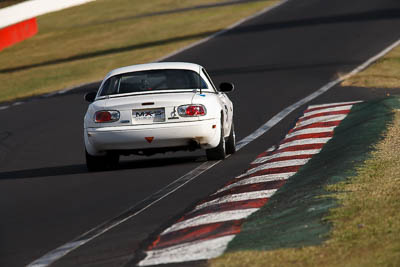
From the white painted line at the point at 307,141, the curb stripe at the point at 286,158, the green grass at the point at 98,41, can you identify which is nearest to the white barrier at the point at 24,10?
the green grass at the point at 98,41

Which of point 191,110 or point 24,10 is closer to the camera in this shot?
point 191,110

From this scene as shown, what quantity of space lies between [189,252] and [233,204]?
2.08 metres

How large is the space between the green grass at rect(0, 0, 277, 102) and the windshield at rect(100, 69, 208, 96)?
1416cm

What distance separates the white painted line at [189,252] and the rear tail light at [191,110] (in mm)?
5033

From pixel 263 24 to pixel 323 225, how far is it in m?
32.0

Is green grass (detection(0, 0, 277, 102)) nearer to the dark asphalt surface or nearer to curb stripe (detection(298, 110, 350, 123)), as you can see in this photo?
the dark asphalt surface

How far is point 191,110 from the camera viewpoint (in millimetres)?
12398

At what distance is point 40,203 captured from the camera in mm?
10555

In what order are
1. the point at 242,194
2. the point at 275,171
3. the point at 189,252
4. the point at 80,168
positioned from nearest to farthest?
the point at 189,252 → the point at 242,194 → the point at 275,171 → the point at 80,168

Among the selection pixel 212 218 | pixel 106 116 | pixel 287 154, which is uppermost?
pixel 212 218

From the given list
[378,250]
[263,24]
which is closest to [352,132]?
[378,250]

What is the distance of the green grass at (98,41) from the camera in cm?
3091

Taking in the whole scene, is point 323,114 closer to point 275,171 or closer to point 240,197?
point 275,171

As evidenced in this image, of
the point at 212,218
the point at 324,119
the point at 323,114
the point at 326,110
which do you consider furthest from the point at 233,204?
the point at 326,110
